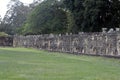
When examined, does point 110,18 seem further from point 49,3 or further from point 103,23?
point 49,3

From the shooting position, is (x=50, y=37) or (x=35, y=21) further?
(x=35, y=21)

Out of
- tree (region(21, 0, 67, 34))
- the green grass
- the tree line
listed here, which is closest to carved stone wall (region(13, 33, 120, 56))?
the tree line

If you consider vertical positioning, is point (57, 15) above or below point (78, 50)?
above

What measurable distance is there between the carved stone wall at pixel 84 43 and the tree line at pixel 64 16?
12.1 ft

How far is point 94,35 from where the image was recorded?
Answer: 36125 mm

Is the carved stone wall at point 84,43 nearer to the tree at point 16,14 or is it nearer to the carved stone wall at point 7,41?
the carved stone wall at point 7,41

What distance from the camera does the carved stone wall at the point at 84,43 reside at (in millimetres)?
32250

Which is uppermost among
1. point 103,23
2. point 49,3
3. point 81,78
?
point 49,3

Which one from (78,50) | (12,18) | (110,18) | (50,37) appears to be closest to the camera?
(78,50)

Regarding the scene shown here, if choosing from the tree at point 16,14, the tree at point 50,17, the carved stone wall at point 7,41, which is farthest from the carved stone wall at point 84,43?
the tree at point 16,14

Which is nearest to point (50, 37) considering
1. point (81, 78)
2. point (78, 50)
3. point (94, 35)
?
point (78, 50)

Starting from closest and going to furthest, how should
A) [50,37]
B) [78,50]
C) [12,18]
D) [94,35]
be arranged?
[94,35] < [78,50] < [50,37] < [12,18]

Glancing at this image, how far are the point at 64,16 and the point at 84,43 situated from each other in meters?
26.3

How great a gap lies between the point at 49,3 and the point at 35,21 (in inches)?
179
